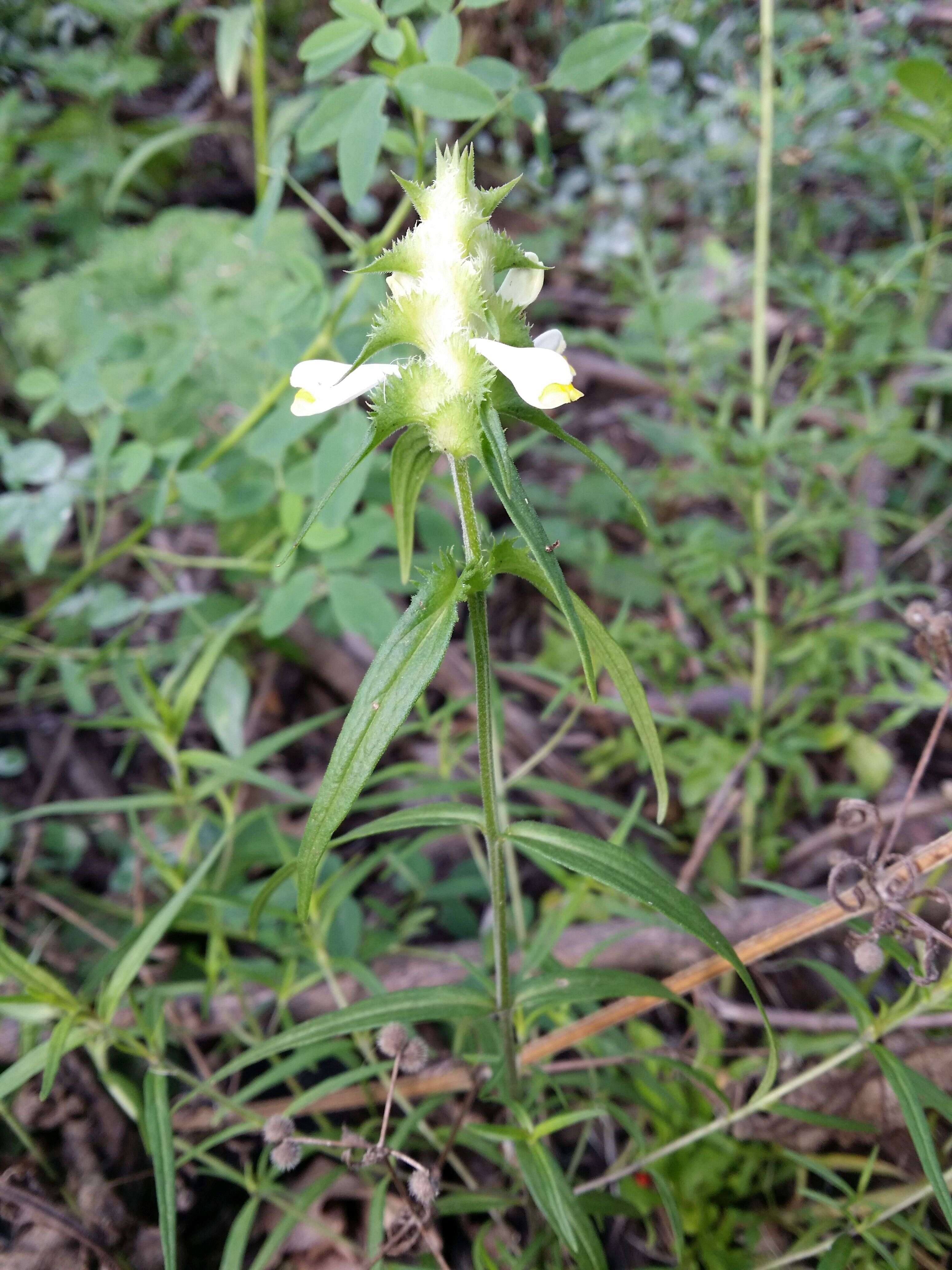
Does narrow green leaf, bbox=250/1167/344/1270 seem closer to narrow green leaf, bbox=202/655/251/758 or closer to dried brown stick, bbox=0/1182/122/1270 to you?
dried brown stick, bbox=0/1182/122/1270

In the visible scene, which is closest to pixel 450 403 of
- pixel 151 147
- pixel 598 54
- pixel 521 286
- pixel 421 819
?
pixel 521 286

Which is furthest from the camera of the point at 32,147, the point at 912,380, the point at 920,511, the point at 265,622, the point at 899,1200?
the point at 32,147

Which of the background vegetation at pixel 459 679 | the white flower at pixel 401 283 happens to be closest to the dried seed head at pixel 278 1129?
the background vegetation at pixel 459 679

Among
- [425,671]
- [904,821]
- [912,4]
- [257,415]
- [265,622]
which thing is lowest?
[904,821]

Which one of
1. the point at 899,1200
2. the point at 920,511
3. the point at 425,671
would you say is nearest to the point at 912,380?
the point at 920,511

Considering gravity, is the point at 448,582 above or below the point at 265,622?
above

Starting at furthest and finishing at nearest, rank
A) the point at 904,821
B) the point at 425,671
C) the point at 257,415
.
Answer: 1. the point at 904,821
2. the point at 257,415
3. the point at 425,671

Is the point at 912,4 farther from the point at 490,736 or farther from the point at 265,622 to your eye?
the point at 490,736
